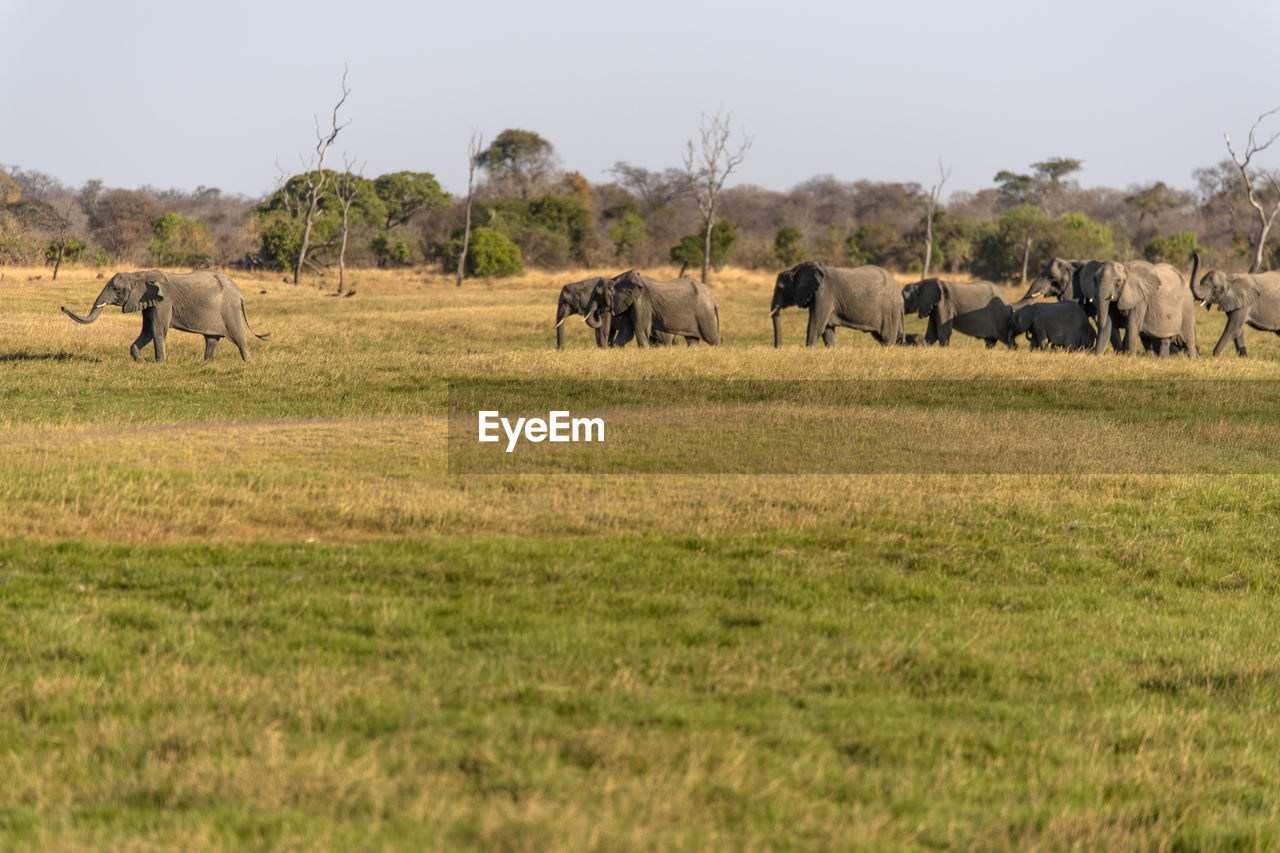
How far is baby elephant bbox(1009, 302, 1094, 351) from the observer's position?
94.1 ft

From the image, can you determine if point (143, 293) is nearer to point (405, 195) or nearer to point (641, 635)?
point (641, 635)

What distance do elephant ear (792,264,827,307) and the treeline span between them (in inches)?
→ 1066

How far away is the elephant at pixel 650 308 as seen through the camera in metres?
26.9

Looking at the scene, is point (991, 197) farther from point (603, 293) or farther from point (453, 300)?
point (603, 293)

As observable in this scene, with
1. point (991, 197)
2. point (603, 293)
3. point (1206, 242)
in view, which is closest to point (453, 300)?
point (603, 293)

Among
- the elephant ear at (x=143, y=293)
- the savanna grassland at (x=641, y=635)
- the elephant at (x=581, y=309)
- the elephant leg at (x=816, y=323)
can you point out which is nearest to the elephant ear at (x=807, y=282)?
the elephant leg at (x=816, y=323)

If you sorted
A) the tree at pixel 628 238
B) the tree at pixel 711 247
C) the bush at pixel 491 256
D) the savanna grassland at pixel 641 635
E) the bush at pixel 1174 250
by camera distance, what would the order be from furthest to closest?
the tree at pixel 628 238 < the tree at pixel 711 247 < the bush at pixel 1174 250 < the bush at pixel 491 256 < the savanna grassland at pixel 641 635

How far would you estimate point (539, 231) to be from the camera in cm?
6259

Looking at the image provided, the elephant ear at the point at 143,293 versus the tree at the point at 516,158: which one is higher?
the tree at the point at 516,158

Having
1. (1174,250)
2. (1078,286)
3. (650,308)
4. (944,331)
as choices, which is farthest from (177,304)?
(1174,250)

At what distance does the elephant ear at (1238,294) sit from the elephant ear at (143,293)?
22.9 m

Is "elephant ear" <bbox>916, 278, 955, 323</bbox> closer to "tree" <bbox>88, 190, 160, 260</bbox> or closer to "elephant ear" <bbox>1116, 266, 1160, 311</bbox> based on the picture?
"elephant ear" <bbox>1116, 266, 1160, 311</bbox>

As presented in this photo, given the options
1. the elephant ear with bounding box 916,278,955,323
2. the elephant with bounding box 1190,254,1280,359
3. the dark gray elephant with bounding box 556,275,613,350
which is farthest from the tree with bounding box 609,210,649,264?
the elephant with bounding box 1190,254,1280,359

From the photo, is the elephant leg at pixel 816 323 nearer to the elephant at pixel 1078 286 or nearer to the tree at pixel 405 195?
the elephant at pixel 1078 286
